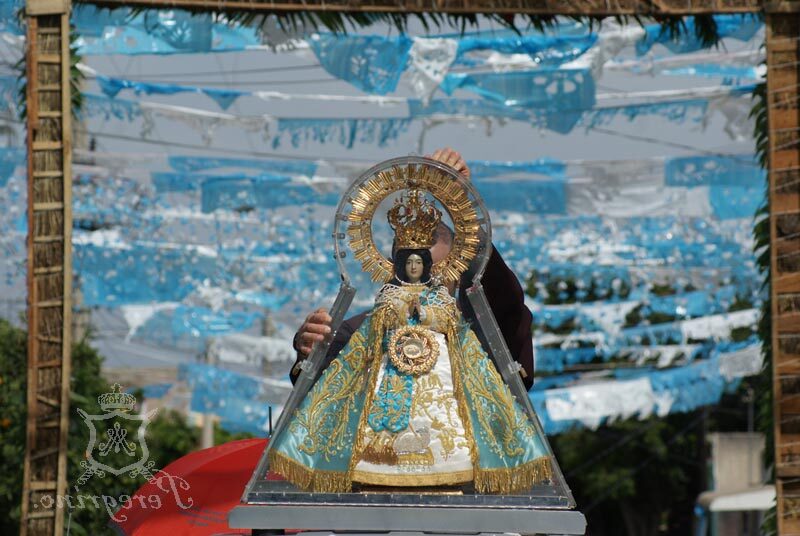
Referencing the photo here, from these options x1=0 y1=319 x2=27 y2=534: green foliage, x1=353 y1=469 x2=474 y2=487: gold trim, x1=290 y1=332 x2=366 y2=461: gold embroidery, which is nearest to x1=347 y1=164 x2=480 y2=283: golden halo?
x1=290 y1=332 x2=366 y2=461: gold embroidery

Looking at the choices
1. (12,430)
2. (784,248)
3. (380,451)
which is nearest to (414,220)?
(380,451)

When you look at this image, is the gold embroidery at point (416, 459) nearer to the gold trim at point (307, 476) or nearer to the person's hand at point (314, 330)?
the gold trim at point (307, 476)

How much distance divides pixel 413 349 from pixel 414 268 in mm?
290

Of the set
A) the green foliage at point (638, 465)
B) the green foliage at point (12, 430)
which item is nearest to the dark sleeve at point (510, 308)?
the green foliage at point (12, 430)

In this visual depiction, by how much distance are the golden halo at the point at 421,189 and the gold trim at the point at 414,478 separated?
0.69 m

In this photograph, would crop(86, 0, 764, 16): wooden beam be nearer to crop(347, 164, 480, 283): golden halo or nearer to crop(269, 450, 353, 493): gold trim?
crop(347, 164, 480, 283): golden halo

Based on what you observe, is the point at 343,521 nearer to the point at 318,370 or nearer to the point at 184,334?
the point at 318,370

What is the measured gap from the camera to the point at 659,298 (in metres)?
15.8

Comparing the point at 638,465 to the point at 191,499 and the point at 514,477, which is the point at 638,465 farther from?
the point at 514,477

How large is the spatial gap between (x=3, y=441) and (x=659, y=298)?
6.87m

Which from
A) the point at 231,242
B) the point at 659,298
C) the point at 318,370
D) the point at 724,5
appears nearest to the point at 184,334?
the point at 231,242

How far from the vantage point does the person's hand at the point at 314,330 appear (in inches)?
199

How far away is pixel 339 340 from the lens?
518cm

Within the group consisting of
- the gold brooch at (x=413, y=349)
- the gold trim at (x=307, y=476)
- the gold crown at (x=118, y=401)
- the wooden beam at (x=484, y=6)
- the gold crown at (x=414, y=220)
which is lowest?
the gold trim at (x=307, y=476)
